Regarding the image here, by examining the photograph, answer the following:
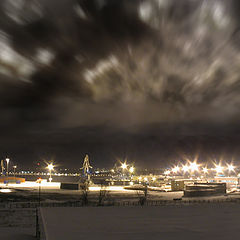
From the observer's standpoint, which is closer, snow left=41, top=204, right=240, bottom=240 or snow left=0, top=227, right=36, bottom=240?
snow left=41, top=204, right=240, bottom=240

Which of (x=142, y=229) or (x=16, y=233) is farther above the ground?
(x=142, y=229)

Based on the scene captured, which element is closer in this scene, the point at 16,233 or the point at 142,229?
the point at 142,229

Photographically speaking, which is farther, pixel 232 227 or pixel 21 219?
pixel 21 219

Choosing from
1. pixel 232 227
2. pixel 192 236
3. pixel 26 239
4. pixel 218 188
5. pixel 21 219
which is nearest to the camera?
pixel 192 236

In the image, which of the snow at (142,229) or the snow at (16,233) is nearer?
the snow at (142,229)

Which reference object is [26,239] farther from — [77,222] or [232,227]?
[232,227]

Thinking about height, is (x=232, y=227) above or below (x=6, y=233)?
above

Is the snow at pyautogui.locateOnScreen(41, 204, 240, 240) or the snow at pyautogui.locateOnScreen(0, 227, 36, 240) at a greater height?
the snow at pyautogui.locateOnScreen(41, 204, 240, 240)

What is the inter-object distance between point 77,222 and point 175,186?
71.1 meters

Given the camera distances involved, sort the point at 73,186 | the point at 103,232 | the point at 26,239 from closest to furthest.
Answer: the point at 103,232 < the point at 26,239 < the point at 73,186

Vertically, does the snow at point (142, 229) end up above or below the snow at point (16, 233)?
above

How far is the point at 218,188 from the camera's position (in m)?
75.6

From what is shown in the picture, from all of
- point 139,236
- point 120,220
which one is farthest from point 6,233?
point 139,236

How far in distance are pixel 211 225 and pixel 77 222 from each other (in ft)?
28.2
